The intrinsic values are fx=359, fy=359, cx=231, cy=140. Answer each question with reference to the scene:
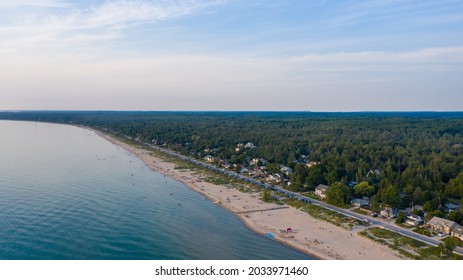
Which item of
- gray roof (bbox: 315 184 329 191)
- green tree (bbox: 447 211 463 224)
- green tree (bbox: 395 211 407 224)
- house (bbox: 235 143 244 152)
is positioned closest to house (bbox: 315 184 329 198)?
gray roof (bbox: 315 184 329 191)

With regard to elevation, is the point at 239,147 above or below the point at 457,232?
above

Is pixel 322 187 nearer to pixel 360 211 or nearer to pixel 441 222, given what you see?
pixel 360 211

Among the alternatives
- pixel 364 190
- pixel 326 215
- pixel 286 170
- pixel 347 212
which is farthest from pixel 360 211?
pixel 286 170

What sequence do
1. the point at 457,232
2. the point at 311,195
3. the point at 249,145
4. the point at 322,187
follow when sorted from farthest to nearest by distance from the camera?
the point at 249,145 → the point at 322,187 → the point at 311,195 → the point at 457,232

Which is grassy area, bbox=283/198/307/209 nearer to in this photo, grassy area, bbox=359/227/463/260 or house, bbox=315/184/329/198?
house, bbox=315/184/329/198

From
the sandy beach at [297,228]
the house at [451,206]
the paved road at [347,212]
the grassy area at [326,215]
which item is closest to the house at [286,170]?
the paved road at [347,212]
